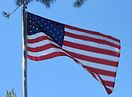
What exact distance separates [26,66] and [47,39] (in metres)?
1.95

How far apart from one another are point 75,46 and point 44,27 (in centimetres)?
117

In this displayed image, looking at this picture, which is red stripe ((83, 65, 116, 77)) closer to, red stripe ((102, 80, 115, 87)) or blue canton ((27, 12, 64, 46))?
red stripe ((102, 80, 115, 87))

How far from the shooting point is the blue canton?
19.2 metres

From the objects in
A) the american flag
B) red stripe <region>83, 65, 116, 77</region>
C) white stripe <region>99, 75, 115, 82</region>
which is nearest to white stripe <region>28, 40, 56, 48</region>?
the american flag

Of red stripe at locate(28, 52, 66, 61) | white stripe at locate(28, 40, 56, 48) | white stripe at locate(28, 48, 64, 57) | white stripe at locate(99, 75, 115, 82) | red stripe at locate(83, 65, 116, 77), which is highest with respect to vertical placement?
white stripe at locate(28, 40, 56, 48)

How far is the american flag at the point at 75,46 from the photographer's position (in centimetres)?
1889

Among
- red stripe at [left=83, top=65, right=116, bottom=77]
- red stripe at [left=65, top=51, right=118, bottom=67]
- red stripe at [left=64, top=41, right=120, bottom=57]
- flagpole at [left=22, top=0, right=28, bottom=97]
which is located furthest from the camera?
red stripe at [left=64, top=41, right=120, bottom=57]

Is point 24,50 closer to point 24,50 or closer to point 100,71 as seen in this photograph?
point 24,50

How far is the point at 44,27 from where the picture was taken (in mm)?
19328

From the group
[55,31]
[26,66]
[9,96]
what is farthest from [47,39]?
[9,96]

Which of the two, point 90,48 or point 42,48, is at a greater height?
point 42,48

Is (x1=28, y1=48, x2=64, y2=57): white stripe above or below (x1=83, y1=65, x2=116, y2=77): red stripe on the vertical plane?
above

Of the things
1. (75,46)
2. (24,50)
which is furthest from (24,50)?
(75,46)

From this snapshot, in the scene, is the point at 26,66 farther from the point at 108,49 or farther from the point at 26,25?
the point at 108,49
